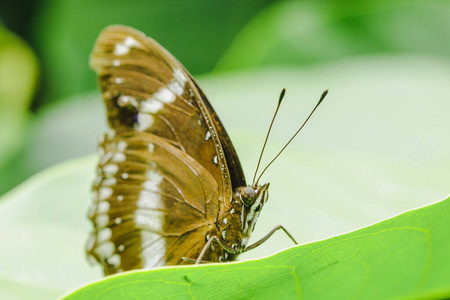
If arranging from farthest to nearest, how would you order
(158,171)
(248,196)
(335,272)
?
(158,171) < (248,196) < (335,272)

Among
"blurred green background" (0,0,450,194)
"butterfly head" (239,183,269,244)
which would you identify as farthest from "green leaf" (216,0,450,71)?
"butterfly head" (239,183,269,244)

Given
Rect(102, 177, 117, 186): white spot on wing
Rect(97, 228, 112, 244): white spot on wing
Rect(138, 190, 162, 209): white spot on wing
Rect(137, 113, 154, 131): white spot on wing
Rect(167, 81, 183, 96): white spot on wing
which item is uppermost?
Rect(167, 81, 183, 96): white spot on wing

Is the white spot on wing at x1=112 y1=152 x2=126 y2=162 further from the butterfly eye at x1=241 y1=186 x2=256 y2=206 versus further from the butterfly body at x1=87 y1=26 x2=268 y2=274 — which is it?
the butterfly eye at x1=241 y1=186 x2=256 y2=206

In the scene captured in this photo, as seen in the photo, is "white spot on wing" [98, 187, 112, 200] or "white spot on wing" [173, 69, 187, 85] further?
"white spot on wing" [98, 187, 112, 200]

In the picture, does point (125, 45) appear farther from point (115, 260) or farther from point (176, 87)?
point (115, 260)

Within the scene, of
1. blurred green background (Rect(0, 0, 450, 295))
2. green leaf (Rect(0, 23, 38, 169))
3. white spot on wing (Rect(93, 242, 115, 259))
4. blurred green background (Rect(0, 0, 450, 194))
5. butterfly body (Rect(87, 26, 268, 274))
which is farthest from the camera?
green leaf (Rect(0, 23, 38, 169))

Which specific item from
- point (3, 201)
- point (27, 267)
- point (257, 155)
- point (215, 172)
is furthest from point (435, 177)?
point (3, 201)

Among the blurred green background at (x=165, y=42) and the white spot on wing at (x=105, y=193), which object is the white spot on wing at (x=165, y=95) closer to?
the white spot on wing at (x=105, y=193)

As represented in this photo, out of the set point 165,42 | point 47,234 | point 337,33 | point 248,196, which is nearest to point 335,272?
point 248,196
